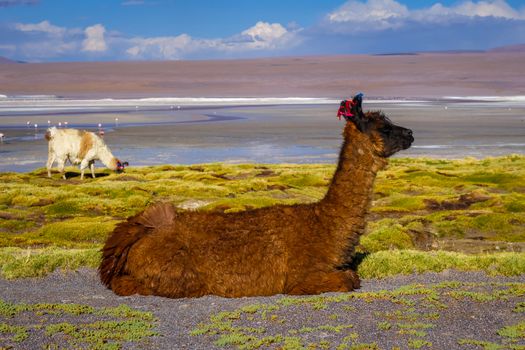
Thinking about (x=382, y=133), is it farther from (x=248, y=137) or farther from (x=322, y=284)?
(x=248, y=137)

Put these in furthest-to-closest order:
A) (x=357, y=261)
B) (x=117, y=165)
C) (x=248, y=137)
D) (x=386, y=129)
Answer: (x=248, y=137), (x=117, y=165), (x=357, y=261), (x=386, y=129)

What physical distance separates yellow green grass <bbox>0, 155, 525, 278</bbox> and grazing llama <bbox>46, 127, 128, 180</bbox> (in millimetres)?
963

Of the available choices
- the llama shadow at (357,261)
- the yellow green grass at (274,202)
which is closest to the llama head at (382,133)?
the llama shadow at (357,261)

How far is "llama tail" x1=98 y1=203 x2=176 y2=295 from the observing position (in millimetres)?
10805

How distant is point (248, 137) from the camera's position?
5856 centimetres

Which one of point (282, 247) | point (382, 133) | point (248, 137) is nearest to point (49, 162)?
point (282, 247)

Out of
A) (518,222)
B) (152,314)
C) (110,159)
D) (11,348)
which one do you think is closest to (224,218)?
(152,314)

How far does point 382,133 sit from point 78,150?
2620cm

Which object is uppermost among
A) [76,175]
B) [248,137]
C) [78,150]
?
[78,150]

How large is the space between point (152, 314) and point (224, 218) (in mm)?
2153

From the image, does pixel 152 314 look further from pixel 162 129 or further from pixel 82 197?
pixel 162 129

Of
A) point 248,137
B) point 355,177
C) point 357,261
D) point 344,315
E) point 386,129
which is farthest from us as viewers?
point 248,137

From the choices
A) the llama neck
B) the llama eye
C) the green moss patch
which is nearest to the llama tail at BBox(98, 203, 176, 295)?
the green moss patch

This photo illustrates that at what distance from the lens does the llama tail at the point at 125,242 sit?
1080cm
